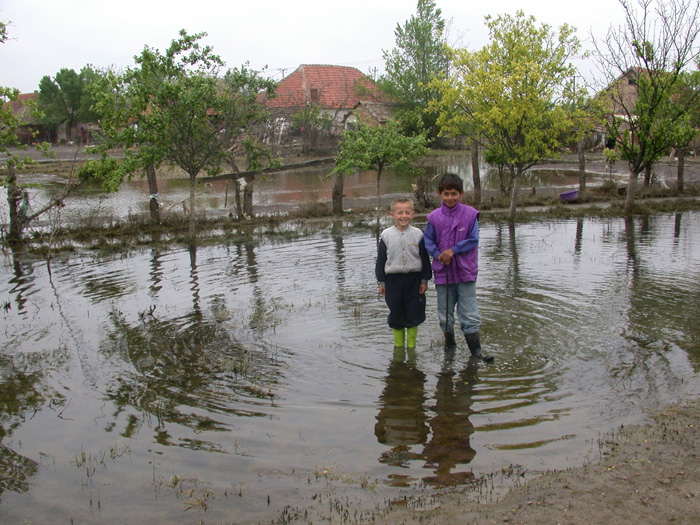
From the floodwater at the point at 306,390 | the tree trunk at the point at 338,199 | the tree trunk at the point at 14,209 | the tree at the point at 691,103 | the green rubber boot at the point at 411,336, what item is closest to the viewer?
the floodwater at the point at 306,390

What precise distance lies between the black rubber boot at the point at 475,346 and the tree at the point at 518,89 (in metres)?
13.3

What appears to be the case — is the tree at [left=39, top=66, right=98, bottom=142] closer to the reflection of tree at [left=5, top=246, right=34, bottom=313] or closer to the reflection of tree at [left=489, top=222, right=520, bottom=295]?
the reflection of tree at [left=5, top=246, right=34, bottom=313]

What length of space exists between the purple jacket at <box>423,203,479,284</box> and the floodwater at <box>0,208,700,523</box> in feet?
3.38

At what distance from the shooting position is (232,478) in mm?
4520

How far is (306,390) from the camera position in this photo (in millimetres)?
6199

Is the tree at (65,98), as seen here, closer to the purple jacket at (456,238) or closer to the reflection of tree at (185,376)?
the reflection of tree at (185,376)

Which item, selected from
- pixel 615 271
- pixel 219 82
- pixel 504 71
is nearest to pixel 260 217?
pixel 219 82

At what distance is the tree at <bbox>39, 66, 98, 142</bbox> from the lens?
65625 millimetres

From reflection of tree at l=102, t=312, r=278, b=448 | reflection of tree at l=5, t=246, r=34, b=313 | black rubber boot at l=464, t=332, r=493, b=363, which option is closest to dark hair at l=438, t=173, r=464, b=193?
black rubber boot at l=464, t=332, r=493, b=363

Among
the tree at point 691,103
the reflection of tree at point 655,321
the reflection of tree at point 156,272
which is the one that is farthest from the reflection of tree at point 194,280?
the tree at point 691,103

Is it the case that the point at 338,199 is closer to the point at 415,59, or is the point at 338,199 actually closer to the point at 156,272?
the point at 156,272

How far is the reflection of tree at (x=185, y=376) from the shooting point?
5.70 m

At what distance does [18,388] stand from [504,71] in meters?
17.1

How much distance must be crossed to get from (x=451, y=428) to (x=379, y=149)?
15136 millimetres
